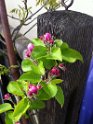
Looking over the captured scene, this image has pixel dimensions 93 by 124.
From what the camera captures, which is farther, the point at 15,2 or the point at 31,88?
the point at 15,2

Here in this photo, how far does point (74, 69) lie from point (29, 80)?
296 mm

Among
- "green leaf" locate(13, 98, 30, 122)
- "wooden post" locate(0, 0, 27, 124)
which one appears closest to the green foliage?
"green leaf" locate(13, 98, 30, 122)

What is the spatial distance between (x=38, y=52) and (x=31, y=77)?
0.05 m

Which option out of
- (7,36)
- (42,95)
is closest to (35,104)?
(42,95)

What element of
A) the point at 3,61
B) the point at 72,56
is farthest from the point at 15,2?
the point at 72,56

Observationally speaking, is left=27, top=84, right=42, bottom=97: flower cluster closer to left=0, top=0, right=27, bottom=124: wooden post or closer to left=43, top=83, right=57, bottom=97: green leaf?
left=43, top=83, right=57, bottom=97: green leaf

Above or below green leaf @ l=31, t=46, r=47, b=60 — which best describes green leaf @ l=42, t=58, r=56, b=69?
below

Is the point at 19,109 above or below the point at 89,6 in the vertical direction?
below

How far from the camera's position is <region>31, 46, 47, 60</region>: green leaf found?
435 millimetres

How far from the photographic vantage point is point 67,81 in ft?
2.31

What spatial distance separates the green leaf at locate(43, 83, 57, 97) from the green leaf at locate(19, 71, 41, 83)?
0.07ft

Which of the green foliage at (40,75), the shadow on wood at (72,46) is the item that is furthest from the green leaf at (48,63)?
the shadow on wood at (72,46)

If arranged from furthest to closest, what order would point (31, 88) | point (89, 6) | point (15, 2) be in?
1. point (15, 2)
2. point (89, 6)
3. point (31, 88)

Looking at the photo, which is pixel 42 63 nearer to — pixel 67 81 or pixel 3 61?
pixel 67 81
